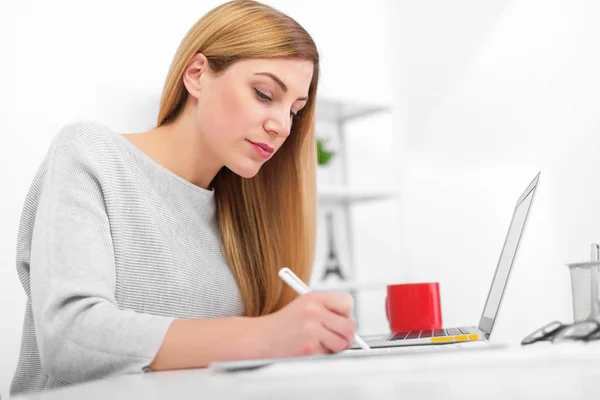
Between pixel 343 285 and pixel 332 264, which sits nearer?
pixel 343 285

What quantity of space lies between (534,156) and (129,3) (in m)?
2.17

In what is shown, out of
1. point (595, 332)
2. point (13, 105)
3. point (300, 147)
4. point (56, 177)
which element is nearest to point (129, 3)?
point (13, 105)

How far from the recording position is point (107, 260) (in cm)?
102

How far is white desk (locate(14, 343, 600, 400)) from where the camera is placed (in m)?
0.48

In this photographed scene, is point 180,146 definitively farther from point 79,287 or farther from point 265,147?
point 79,287

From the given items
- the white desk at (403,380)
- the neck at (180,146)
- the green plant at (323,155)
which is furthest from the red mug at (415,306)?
the green plant at (323,155)

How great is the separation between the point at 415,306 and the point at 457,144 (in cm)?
258

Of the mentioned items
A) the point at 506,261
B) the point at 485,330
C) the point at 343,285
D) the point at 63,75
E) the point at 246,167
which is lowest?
the point at 343,285

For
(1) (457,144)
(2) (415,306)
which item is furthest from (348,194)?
(2) (415,306)

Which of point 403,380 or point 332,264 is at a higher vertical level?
point 403,380

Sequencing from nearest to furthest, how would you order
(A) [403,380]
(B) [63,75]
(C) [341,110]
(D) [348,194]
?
1. (A) [403,380]
2. (B) [63,75]
3. (D) [348,194]
4. (C) [341,110]

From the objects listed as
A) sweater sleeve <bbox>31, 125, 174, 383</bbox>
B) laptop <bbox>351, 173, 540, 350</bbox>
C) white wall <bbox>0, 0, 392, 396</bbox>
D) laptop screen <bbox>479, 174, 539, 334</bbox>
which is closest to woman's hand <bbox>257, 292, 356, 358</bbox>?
sweater sleeve <bbox>31, 125, 174, 383</bbox>

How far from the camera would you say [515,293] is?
3682 millimetres

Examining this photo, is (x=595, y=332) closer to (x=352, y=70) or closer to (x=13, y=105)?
(x=13, y=105)
